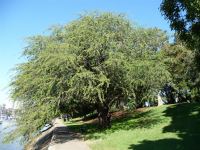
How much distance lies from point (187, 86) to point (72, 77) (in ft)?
78.8

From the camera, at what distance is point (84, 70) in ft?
80.3

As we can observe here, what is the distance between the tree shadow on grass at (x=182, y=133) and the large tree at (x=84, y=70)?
11.2ft

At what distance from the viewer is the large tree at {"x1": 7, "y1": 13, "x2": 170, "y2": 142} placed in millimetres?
24297

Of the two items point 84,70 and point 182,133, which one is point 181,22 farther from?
point 84,70

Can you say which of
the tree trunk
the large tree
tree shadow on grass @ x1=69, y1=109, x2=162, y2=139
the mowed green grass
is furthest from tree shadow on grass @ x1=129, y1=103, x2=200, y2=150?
the tree trunk

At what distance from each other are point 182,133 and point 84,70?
7.61m

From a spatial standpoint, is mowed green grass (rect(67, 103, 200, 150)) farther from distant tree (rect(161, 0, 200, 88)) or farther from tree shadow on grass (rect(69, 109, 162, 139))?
distant tree (rect(161, 0, 200, 88))

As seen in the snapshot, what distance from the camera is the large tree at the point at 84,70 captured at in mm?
24297

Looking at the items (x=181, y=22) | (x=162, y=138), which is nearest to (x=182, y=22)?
(x=181, y=22)

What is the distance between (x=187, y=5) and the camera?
11.8 m

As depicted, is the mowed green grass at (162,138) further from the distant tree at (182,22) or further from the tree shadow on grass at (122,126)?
the distant tree at (182,22)

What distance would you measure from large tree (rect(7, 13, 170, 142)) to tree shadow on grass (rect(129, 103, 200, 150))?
11.2 feet

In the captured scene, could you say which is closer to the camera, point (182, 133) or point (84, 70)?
point (182, 133)

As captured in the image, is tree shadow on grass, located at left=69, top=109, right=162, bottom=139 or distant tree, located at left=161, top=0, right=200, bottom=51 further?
tree shadow on grass, located at left=69, top=109, right=162, bottom=139
